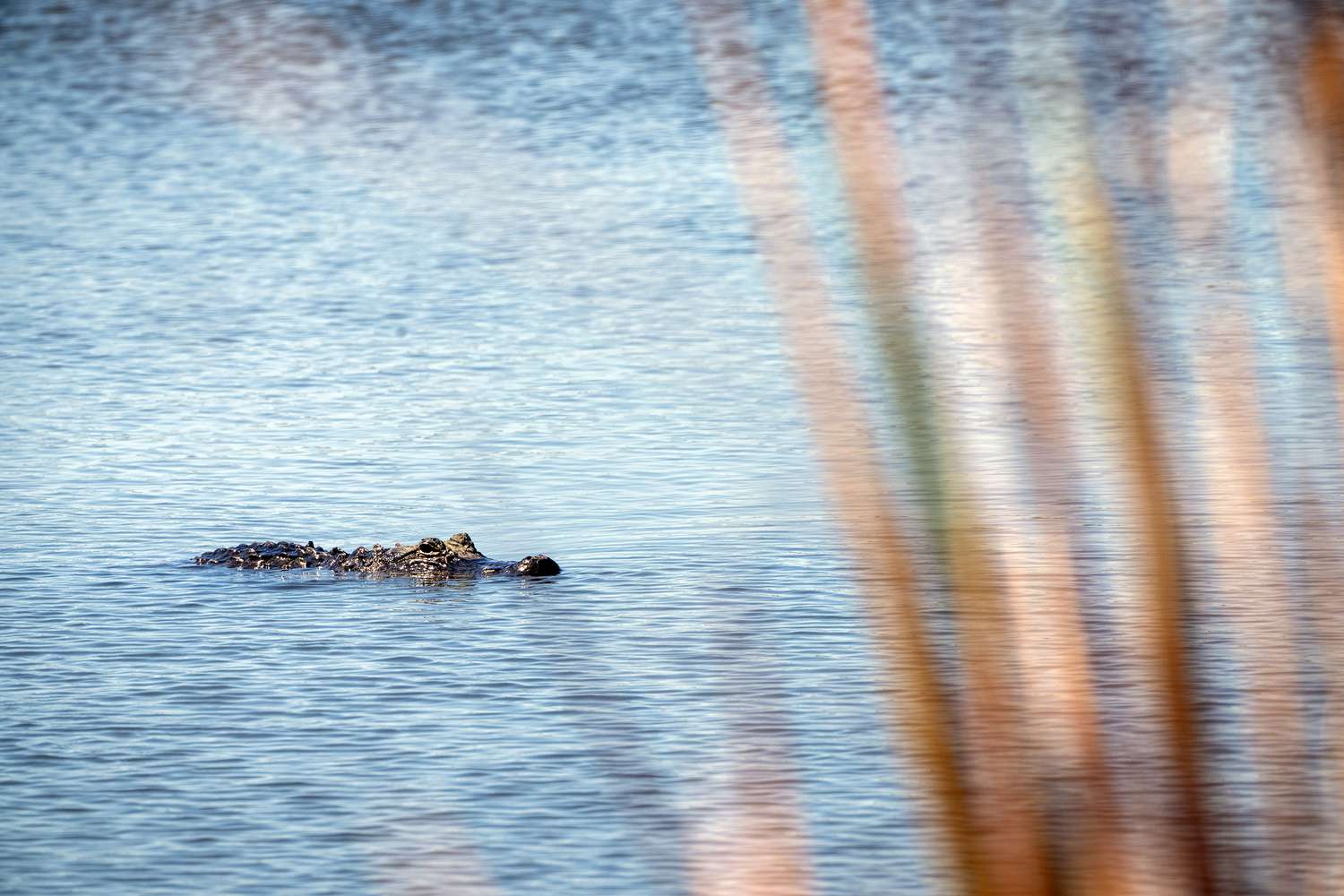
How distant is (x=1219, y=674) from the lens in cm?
909

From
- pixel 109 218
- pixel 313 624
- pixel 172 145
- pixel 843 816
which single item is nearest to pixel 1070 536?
pixel 843 816

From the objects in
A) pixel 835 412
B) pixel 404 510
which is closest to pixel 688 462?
pixel 404 510

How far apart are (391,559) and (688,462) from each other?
2.86m

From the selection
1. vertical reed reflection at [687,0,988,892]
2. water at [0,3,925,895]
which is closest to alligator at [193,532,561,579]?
water at [0,3,925,895]

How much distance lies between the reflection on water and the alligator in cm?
11

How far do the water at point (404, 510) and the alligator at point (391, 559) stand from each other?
109mm

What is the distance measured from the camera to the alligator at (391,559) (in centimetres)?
1126

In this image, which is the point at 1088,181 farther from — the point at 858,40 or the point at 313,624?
the point at 313,624

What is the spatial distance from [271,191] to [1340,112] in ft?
78.8

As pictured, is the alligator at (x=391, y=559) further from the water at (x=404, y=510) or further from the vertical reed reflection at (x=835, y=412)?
the vertical reed reflection at (x=835, y=412)

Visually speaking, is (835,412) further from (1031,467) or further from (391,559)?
(391,559)

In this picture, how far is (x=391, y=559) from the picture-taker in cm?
1135

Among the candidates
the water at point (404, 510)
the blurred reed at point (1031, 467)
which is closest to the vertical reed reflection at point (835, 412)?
the blurred reed at point (1031, 467)

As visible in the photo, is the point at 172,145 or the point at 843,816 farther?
the point at 172,145
